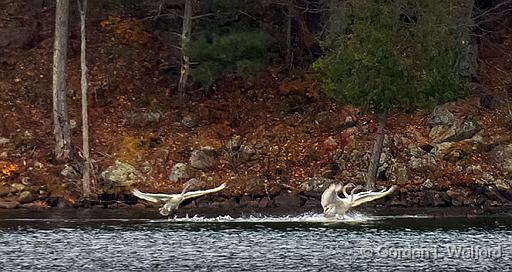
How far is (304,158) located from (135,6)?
38.1 feet

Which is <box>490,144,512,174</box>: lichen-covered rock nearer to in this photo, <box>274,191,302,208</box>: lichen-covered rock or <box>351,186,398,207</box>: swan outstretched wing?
<box>351,186,398,207</box>: swan outstretched wing

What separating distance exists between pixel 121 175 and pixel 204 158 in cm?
314

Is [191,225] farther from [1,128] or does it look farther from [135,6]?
[135,6]

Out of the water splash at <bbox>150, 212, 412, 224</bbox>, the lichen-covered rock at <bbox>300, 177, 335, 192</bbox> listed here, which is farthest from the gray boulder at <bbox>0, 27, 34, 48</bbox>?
the water splash at <bbox>150, 212, 412, 224</bbox>

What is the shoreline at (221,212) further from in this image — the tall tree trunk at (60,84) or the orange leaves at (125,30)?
the orange leaves at (125,30)

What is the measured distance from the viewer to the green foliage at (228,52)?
131 ft

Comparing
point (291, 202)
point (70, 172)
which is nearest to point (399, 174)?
point (291, 202)

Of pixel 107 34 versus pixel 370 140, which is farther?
pixel 107 34

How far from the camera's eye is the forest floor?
39.0 meters

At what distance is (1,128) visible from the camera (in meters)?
40.8

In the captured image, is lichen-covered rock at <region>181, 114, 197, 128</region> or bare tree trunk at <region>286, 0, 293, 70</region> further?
bare tree trunk at <region>286, 0, 293, 70</region>

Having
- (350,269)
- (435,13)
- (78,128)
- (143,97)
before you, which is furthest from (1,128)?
(350,269)

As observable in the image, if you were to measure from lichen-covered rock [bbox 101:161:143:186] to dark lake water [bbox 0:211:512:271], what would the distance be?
17.0 ft

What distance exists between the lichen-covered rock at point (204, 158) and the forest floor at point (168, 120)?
0.87ft
